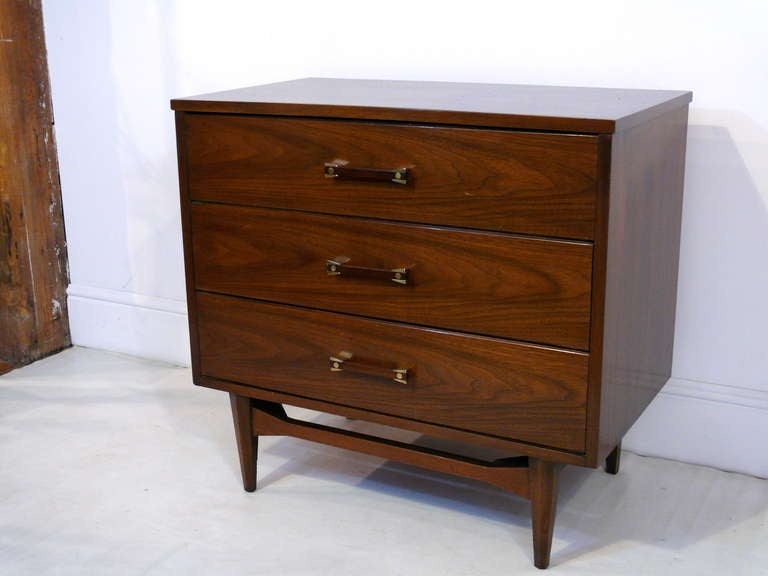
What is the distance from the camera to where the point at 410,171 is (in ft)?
4.37

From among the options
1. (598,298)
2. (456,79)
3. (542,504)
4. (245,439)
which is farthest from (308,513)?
(456,79)

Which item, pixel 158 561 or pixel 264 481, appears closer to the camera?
pixel 158 561

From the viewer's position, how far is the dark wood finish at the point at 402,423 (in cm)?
135

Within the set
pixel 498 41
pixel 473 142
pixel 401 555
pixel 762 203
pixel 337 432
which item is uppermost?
pixel 498 41

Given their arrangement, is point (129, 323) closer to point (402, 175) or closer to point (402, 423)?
point (402, 423)

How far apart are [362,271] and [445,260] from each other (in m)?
0.13

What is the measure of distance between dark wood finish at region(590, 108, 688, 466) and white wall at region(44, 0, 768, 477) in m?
0.09

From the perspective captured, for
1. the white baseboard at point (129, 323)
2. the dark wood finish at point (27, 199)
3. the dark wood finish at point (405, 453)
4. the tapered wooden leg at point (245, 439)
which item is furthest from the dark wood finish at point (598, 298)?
the dark wood finish at point (27, 199)

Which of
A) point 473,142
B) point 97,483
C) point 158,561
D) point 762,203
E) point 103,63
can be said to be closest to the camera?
point 473,142

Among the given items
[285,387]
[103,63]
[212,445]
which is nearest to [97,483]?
[212,445]

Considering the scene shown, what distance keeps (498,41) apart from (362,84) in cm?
25

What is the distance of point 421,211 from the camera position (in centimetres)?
134

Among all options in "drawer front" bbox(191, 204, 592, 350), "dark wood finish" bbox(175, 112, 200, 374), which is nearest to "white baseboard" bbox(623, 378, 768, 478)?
"drawer front" bbox(191, 204, 592, 350)

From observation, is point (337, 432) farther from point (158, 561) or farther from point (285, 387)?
point (158, 561)
